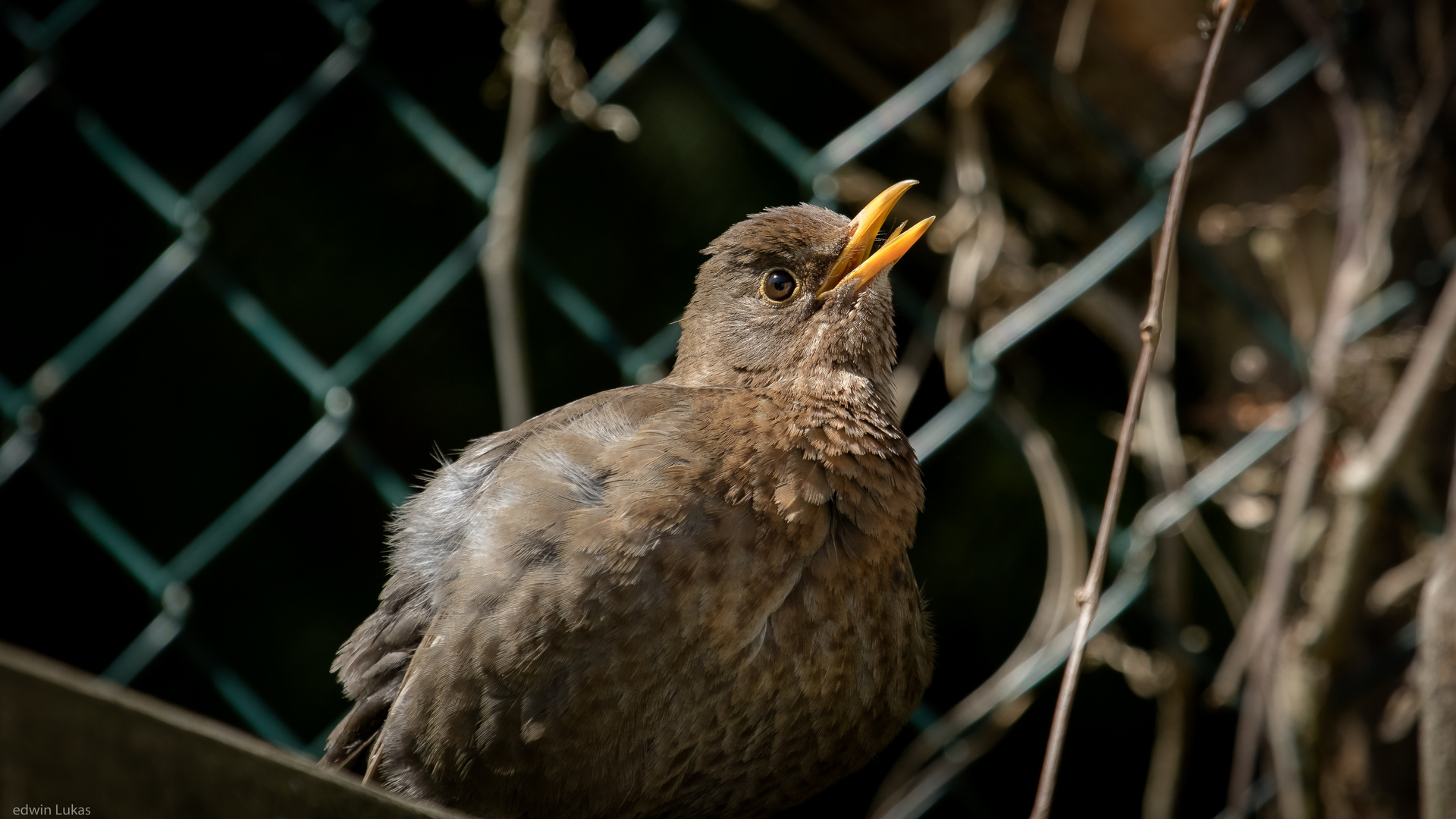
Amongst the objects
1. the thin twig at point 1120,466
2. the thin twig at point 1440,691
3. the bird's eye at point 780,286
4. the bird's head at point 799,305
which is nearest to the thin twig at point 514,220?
the bird's head at point 799,305

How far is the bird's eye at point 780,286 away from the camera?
1.82 m

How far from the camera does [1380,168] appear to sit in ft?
6.98

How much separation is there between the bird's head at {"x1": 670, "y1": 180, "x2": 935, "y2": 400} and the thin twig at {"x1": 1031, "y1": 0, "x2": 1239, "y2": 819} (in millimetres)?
503

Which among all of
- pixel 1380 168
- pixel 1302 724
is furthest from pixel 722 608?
pixel 1380 168

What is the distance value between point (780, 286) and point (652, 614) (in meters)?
0.66

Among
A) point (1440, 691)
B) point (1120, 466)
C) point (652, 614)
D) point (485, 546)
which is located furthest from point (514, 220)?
point (1440, 691)

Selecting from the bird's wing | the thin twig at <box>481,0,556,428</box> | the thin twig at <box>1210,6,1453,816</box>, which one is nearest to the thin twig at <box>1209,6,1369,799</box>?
the thin twig at <box>1210,6,1453,816</box>

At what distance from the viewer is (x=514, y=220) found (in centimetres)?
219

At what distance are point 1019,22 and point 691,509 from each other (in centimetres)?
126

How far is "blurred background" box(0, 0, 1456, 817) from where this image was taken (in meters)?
2.16

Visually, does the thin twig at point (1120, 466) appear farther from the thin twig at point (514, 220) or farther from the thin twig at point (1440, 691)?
the thin twig at point (514, 220)

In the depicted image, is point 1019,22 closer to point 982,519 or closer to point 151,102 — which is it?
point 982,519

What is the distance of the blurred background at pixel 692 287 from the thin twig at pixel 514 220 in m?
0.04

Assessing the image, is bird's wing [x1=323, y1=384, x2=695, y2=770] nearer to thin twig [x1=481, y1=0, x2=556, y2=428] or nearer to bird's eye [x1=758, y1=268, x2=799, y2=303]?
bird's eye [x1=758, y1=268, x2=799, y2=303]
